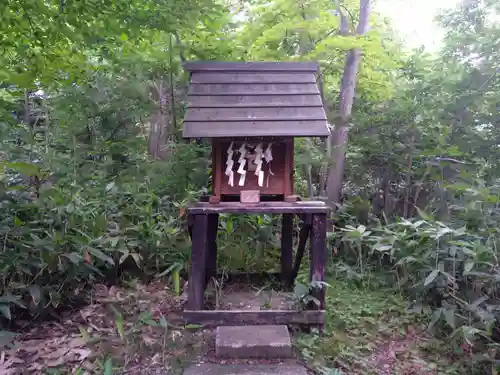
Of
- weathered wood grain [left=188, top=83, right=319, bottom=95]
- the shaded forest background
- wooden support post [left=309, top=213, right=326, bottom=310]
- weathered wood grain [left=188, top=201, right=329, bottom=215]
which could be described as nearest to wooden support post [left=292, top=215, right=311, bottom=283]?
wooden support post [left=309, top=213, right=326, bottom=310]

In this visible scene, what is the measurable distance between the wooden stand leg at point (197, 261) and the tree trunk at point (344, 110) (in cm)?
256

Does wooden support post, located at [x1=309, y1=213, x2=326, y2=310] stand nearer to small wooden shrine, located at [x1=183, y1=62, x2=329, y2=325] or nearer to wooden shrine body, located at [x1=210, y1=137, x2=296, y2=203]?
small wooden shrine, located at [x1=183, y1=62, x2=329, y2=325]

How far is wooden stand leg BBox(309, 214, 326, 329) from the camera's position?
3.10 metres

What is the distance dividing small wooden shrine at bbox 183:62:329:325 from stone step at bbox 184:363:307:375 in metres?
0.45

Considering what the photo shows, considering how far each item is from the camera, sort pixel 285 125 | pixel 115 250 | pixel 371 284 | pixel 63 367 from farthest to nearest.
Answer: pixel 371 284, pixel 115 250, pixel 285 125, pixel 63 367

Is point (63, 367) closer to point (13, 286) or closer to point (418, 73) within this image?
point (13, 286)

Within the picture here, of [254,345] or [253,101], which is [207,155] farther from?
[254,345]

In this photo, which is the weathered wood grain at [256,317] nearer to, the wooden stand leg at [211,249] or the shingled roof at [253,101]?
the wooden stand leg at [211,249]

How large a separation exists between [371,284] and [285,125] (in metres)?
2.27

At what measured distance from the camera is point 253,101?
3.06 metres

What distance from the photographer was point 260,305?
3.55 meters

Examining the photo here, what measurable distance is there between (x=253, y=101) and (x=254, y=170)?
1.86ft

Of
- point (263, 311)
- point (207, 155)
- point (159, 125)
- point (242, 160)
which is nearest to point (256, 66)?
point (242, 160)

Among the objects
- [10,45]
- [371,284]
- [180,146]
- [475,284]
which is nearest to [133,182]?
[180,146]
